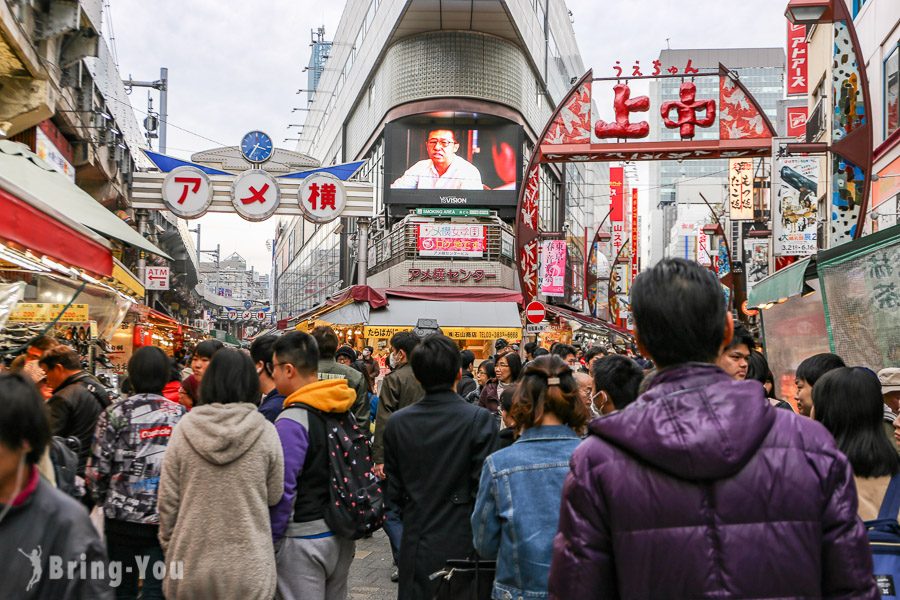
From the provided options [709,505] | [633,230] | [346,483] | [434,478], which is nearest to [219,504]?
[346,483]

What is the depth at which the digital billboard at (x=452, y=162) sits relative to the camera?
3222 centimetres

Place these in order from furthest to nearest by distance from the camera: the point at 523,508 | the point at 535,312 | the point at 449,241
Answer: the point at 449,241 < the point at 535,312 < the point at 523,508

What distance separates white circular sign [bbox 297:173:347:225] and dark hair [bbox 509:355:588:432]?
17248 millimetres

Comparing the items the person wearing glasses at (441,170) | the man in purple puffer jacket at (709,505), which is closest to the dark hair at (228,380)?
the man in purple puffer jacket at (709,505)

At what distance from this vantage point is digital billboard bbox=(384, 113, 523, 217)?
106 ft

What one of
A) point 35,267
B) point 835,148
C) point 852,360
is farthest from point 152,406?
point 835,148

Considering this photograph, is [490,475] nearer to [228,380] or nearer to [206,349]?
[228,380]

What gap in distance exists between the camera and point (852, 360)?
6297 millimetres

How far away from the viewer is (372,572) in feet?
22.5

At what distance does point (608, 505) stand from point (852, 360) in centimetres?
531

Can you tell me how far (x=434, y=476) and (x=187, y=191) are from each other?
17.4m

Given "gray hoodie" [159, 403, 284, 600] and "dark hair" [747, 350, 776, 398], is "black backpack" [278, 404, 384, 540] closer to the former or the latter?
"gray hoodie" [159, 403, 284, 600]

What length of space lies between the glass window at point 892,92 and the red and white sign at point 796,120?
1016cm

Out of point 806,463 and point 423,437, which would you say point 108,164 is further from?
point 806,463
